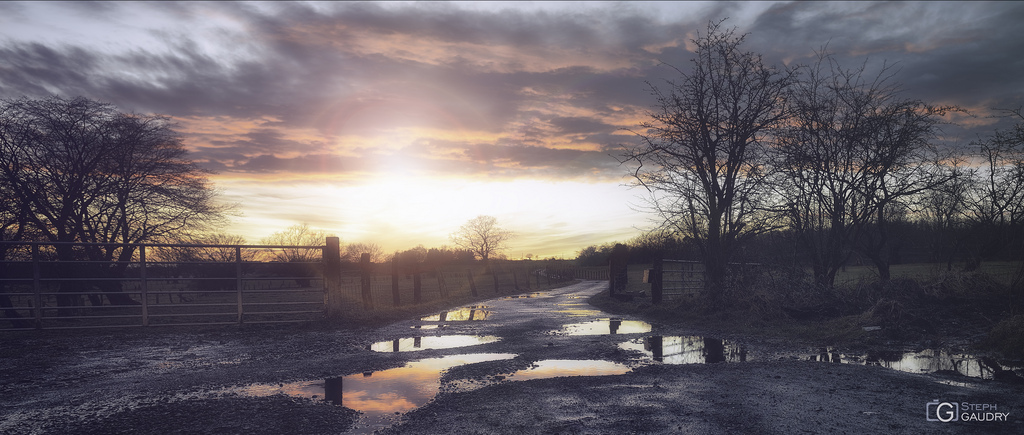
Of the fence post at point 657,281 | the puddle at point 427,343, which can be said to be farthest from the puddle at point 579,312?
the puddle at point 427,343

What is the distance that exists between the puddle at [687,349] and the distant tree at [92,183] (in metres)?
15.6

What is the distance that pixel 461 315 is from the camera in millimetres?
14617

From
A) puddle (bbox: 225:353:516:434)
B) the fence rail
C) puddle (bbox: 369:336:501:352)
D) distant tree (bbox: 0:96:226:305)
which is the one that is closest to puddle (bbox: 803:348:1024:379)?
puddle (bbox: 369:336:501:352)

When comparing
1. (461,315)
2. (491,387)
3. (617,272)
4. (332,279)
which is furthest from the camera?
(617,272)

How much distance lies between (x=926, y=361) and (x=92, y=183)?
23757 millimetres

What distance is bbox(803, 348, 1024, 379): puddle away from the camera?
6.21 meters

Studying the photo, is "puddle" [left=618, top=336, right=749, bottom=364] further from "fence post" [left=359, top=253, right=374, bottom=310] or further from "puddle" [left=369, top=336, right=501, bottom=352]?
"fence post" [left=359, top=253, right=374, bottom=310]

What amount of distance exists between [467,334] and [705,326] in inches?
211

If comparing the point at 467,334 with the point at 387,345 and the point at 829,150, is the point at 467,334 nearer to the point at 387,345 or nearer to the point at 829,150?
the point at 387,345

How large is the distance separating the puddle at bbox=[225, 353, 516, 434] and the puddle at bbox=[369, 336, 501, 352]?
1.59 metres

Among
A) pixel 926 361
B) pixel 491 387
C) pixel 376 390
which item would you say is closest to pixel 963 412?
pixel 926 361

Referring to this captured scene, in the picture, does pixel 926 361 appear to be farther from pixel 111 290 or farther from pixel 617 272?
pixel 111 290

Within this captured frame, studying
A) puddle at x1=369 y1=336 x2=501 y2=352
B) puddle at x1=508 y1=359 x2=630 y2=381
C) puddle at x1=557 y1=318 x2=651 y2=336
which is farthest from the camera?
puddle at x1=557 y1=318 x2=651 y2=336

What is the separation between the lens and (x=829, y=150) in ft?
49.1
